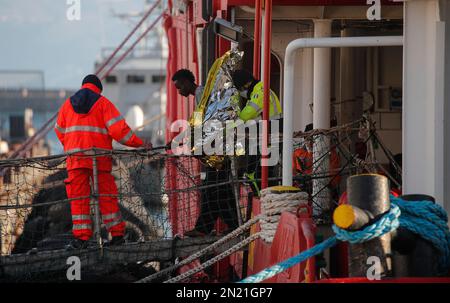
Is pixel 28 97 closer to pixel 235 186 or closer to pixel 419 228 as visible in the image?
pixel 235 186

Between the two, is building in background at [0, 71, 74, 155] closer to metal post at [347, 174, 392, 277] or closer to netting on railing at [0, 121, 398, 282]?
netting on railing at [0, 121, 398, 282]

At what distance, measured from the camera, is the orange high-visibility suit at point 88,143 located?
884 cm

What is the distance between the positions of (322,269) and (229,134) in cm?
250

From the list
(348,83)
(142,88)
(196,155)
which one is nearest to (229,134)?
(196,155)

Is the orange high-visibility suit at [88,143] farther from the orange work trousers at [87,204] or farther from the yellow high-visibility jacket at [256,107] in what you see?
the yellow high-visibility jacket at [256,107]

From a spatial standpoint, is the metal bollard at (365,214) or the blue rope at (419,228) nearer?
the metal bollard at (365,214)

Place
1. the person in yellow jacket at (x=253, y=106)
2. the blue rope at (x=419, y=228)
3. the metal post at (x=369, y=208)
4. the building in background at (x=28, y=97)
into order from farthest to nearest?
the building in background at (x=28, y=97) < the person in yellow jacket at (x=253, y=106) < the blue rope at (x=419, y=228) < the metal post at (x=369, y=208)

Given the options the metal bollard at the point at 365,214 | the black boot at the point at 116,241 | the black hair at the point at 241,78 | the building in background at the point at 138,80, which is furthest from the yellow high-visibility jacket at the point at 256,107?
the building in background at the point at 138,80

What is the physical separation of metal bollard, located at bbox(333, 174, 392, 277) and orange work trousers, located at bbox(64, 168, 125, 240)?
11.8ft

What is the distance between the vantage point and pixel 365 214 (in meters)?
5.39

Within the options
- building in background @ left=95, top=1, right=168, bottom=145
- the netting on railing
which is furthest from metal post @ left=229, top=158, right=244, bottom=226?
building in background @ left=95, top=1, right=168, bottom=145
